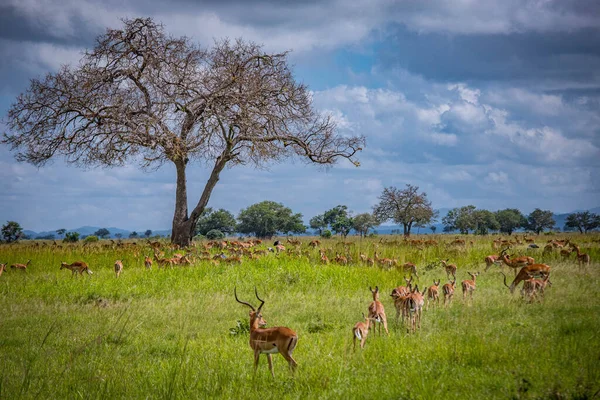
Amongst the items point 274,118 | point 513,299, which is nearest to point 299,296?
point 513,299

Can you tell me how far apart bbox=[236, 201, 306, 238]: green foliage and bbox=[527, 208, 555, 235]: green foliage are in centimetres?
4851

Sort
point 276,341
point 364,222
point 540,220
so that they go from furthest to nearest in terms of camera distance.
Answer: point 540,220 → point 364,222 → point 276,341

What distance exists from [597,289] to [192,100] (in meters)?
21.7

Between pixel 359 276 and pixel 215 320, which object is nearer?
pixel 215 320

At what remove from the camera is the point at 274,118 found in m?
29.5

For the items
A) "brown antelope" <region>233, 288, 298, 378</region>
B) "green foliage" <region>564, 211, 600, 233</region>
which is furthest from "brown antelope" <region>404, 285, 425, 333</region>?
"green foliage" <region>564, 211, 600, 233</region>

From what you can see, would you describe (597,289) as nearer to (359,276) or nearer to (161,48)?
(359,276)

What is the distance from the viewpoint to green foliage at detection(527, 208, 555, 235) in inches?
3939

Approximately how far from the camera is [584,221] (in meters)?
91.7

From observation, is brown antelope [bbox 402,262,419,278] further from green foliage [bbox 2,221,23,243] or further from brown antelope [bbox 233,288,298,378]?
green foliage [bbox 2,221,23,243]

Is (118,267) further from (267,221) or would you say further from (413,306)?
(267,221)

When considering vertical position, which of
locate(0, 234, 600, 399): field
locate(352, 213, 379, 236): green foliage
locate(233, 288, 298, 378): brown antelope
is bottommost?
locate(0, 234, 600, 399): field

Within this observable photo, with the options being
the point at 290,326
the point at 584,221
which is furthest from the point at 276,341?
the point at 584,221

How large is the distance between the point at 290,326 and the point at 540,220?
334ft
